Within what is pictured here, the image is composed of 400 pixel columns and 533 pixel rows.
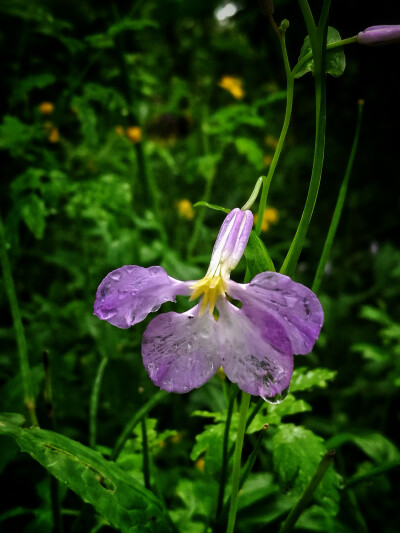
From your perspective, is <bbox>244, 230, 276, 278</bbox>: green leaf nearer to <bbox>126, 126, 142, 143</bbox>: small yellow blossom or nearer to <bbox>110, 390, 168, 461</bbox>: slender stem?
<bbox>110, 390, 168, 461</bbox>: slender stem

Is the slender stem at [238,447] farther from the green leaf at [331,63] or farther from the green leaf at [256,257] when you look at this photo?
the green leaf at [331,63]

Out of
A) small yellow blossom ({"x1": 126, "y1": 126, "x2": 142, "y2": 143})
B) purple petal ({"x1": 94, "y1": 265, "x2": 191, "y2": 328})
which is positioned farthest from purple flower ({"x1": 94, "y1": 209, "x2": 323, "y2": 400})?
small yellow blossom ({"x1": 126, "y1": 126, "x2": 142, "y2": 143})

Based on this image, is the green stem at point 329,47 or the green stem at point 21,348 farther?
the green stem at point 21,348

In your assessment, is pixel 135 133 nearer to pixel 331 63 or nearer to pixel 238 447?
pixel 331 63

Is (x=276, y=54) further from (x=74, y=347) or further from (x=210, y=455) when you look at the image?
(x=210, y=455)

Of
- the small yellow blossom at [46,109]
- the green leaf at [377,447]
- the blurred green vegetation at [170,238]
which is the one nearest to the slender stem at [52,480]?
the blurred green vegetation at [170,238]

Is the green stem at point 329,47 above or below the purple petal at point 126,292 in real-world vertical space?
above
